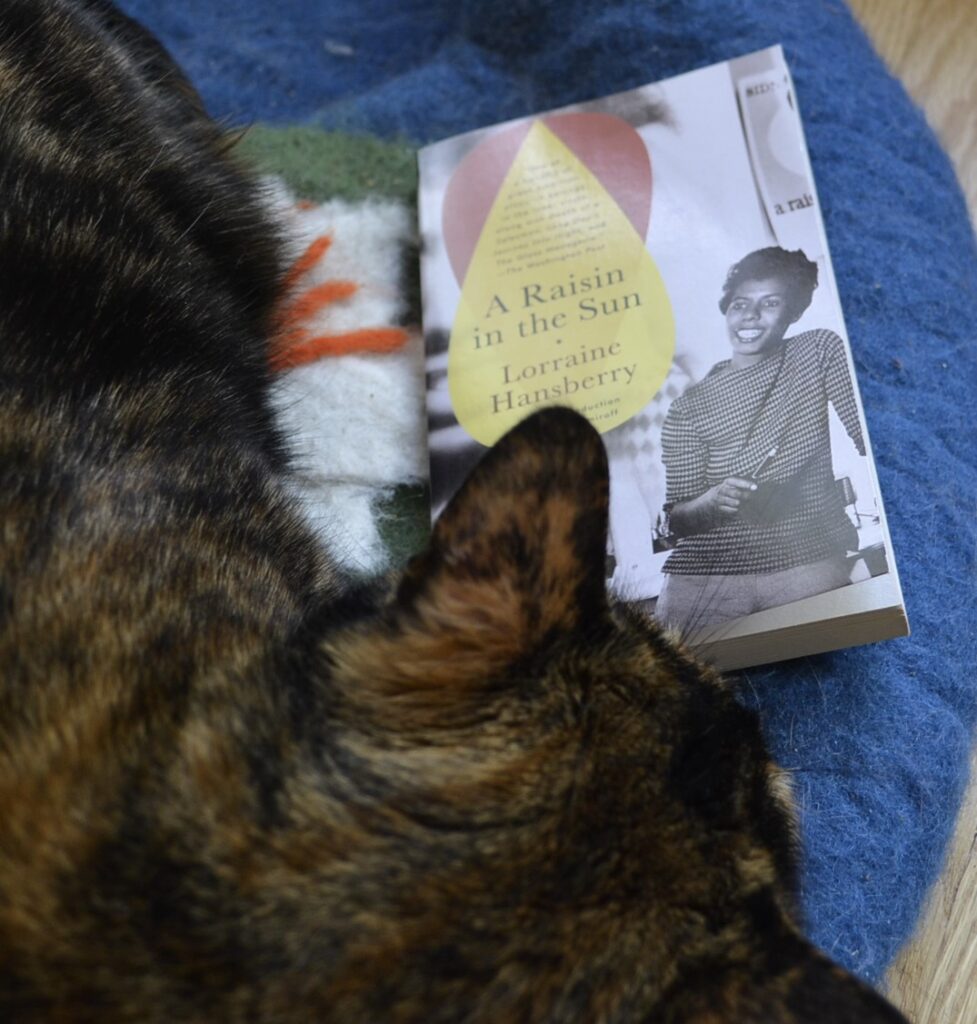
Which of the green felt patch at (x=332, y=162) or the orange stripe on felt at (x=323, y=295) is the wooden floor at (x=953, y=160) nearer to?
the green felt patch at (x=332, y=162)

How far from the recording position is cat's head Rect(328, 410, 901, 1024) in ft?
2.06

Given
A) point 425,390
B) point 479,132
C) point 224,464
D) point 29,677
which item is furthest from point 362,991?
point 479,132

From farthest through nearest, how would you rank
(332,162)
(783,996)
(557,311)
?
1. (332,162)
2. (557,311)
3. (783,996)

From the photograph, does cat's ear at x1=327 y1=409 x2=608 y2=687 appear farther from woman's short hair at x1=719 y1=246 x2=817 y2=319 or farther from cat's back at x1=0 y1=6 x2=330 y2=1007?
woman's short hair at x1=719 y1=246 x2=817 y2=319

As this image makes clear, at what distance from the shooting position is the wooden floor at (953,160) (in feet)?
3.46

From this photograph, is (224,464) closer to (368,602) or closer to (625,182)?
(368,602)

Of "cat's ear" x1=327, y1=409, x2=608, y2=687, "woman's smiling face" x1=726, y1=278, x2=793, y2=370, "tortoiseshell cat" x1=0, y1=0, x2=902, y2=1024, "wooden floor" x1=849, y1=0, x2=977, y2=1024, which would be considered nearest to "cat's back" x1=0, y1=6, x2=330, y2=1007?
"tortoiseshell cat" x1=0, y1=0, x2=902, y2=1024

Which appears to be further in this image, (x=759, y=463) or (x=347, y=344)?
(x=347, y=344)

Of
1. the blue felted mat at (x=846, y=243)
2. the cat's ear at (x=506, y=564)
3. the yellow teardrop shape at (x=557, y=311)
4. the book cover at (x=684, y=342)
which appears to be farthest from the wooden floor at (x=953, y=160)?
the cat's ear at (x=506, y=564)

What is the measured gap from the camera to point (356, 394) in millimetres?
1373

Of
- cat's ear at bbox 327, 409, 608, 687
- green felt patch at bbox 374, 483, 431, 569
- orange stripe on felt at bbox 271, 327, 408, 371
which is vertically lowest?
cat's ear at bbox 327, 409, 608, 687

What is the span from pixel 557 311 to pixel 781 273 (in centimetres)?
25

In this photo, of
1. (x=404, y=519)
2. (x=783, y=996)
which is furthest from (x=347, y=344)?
(x=783, y=996)

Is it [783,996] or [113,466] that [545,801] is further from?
[113,466]
